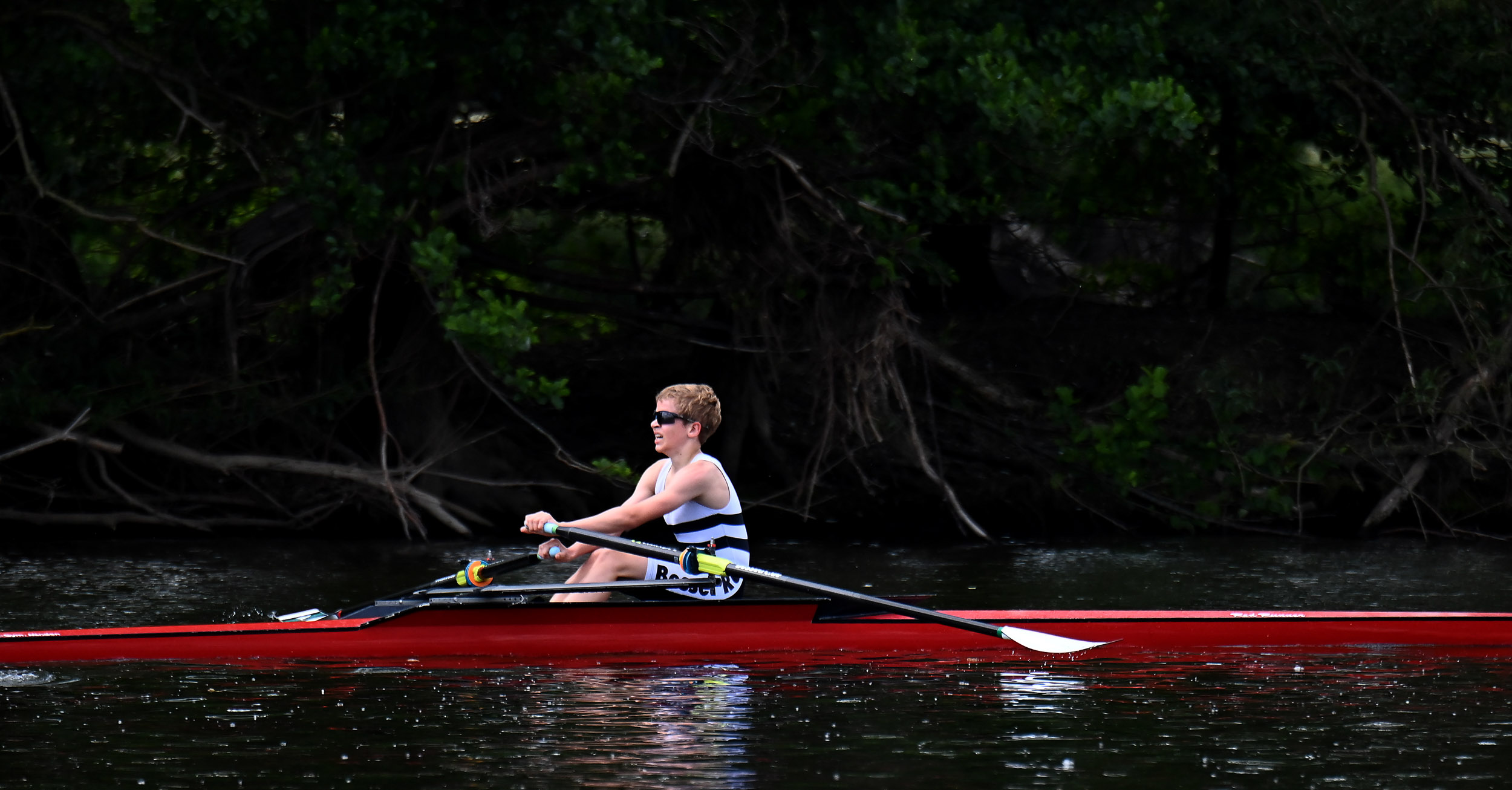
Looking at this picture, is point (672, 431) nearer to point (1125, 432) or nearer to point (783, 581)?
point (783, 581)

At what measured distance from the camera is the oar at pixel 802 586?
22.5 feet

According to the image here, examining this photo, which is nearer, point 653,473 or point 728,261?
point 653,473

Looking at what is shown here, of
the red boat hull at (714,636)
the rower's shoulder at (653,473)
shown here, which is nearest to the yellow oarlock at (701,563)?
the red boat hull at (714,636)

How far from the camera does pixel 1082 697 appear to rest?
6141 millimetres

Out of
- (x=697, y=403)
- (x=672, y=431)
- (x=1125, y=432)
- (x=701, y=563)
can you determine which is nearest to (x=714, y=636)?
(x=701, y=563)

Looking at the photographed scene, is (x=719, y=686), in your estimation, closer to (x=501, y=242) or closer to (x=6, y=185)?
(x=501, y=242)

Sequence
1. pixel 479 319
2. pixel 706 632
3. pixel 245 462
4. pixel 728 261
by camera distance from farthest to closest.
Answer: pixel 728 261
pixel 245 462
pixel 479 319
pixel 706 632

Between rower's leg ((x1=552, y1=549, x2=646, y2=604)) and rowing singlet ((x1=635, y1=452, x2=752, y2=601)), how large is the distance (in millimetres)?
115

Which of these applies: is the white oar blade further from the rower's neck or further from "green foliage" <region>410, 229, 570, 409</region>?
"green foliage" <region>410, 229, 570, 409</region>

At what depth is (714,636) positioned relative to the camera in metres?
6.98

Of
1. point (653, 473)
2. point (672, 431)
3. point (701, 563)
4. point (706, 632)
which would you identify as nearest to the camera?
point (701, 563)

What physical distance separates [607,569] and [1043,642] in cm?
183

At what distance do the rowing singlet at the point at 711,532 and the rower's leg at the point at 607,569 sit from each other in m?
0.12

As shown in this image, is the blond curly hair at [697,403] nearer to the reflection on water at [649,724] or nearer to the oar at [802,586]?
the oar at [802,586]
